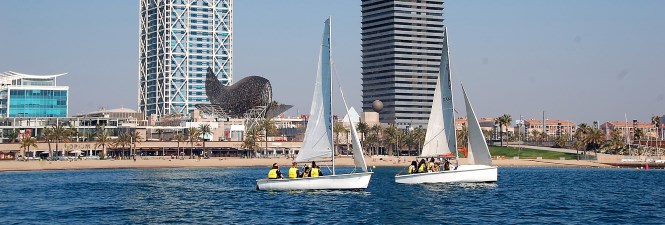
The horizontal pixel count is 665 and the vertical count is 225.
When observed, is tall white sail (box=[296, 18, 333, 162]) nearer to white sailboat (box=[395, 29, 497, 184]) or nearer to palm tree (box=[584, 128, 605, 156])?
white sailboat (box=[395, 29, 497, 184])

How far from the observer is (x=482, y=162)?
75.3 m

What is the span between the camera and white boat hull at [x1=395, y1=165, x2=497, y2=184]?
71.5 metres

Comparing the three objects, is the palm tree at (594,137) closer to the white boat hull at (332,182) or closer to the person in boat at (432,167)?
the person in boat at (432,167)

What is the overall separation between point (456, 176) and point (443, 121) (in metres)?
6.11

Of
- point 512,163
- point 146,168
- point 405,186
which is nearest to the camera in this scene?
point 405,186

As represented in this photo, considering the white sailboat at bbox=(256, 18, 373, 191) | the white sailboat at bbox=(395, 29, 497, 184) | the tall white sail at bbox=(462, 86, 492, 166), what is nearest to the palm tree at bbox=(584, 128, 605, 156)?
the white sailboat at bbox=(395, 29, 497, 184)

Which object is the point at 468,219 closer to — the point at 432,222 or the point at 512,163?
the point at 432,222

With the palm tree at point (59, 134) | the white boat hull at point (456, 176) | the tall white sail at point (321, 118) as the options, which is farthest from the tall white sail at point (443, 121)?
the palm tree at point (59, 134)

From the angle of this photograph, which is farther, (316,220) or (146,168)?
(146,168)

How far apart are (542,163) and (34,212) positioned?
454ft

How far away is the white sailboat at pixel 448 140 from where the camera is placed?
73.0 m

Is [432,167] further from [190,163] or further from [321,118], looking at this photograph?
[190,163]

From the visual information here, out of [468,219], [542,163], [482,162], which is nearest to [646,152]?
[542,163]

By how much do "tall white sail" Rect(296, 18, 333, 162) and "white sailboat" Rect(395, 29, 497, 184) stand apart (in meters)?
12.4
